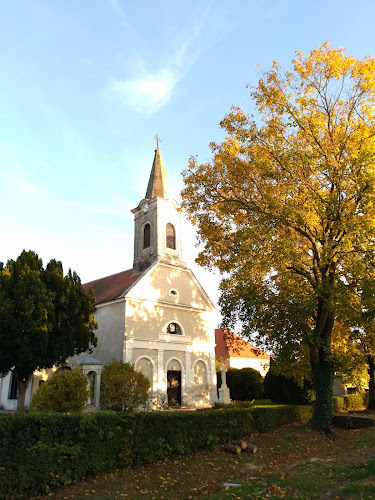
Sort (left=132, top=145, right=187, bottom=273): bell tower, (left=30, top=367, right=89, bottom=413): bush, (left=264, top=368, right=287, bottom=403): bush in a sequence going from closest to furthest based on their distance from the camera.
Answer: (left=30, top=367, right=89, bottom=413): bush < (left=264, top=368, right=287, bottom=403): bush < (left=132, top=145, right=187, bottom=273): bell tower

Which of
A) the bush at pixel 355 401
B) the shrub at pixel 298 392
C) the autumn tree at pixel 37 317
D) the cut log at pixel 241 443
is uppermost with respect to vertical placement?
the autumn tree at pixel 37 317

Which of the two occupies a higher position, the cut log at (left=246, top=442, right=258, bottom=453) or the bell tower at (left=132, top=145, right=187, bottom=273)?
the bell tower at (left=132, top=145, right=187, bottom=273)

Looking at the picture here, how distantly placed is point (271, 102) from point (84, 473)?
1400 centimetres

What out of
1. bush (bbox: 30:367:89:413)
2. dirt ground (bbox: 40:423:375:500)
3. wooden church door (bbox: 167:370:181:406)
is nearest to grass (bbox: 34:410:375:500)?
dirt ground (bbox: 40:423:375:500)

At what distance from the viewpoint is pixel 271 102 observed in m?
15.0

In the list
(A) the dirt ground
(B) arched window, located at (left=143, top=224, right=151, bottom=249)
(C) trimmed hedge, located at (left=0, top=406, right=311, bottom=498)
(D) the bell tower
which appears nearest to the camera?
(C) trimmed hedge, located at (left=0, top=406, right=311, bottom=498)

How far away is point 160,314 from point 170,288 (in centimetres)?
217

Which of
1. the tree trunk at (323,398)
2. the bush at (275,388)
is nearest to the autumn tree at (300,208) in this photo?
the tree trunk at (323,398)

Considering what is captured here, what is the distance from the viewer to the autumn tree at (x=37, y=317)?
59.2 ft

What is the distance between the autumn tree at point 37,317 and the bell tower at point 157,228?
313 inches

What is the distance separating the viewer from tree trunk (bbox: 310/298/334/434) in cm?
1510

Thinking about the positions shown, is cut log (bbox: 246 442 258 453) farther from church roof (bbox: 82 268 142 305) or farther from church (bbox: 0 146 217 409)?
church roof (bbox: 82 268 142 305)

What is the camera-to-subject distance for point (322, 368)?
1562 cm

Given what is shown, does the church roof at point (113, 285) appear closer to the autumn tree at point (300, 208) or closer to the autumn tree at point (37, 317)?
the autumn tree at point (37, 317)
